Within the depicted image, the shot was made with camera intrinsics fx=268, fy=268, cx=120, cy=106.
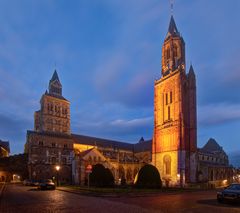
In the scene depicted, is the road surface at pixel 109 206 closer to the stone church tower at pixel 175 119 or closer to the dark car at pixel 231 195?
the dark car at pixel 231 195

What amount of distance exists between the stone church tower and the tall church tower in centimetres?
3332

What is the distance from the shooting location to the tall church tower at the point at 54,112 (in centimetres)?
8856

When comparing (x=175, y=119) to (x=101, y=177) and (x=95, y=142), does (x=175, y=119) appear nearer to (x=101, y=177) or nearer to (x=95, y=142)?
(x=95, y=142)

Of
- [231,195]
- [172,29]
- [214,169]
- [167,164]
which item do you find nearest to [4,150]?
[167,164]

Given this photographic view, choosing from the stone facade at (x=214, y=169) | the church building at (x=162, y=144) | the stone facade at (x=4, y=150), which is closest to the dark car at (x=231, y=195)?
the church building at (x=162, y=144)

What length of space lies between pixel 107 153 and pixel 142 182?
50797 millimetres

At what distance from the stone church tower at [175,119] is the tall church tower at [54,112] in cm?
3332

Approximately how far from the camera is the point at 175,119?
71.0 metres

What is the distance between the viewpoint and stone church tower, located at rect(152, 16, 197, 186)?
67.1 metres

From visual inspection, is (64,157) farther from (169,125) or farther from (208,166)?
(208,166)

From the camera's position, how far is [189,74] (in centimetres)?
7544

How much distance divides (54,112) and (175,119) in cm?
4187

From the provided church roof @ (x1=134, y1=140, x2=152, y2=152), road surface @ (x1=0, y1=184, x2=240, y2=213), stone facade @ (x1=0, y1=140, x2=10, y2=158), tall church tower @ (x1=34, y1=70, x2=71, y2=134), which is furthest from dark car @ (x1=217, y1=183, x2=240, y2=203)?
stone facade @ (x1=0, y1=140, x2=10, y2=158)

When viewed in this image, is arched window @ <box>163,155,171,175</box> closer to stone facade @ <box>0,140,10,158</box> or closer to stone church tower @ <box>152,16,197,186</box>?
stone church tower @ <box>152,16,197,186</box>
